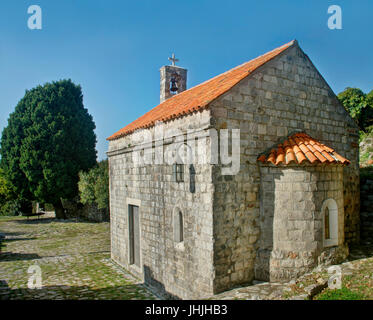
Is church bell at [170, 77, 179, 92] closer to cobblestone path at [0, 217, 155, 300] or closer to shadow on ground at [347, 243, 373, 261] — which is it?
cobblestone path at [0, 217, 155, 300]

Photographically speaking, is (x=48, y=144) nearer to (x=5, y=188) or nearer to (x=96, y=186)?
(x=96, y=186)

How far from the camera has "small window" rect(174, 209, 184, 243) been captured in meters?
7.00

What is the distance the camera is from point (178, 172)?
6848mm

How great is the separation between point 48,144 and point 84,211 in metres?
5.98

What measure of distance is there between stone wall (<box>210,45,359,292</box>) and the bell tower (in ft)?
24.0

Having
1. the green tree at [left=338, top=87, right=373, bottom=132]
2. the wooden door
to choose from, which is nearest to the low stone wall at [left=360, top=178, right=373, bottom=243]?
the wooden door

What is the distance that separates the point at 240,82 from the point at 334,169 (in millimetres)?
2834

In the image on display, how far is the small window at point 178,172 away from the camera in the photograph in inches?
266

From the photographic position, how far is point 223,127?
593cm

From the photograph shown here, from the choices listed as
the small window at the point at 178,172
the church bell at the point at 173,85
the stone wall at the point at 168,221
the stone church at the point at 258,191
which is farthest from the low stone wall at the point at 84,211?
the small window at the point at 178,172

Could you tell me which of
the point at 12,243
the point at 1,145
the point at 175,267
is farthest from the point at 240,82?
the point at 1,145

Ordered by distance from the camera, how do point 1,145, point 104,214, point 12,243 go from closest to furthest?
point 12,243, point 104,214, point 1,145

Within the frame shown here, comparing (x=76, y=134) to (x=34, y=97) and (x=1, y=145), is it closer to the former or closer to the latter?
(x=34, y=97)

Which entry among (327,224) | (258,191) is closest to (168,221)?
(258,191)
